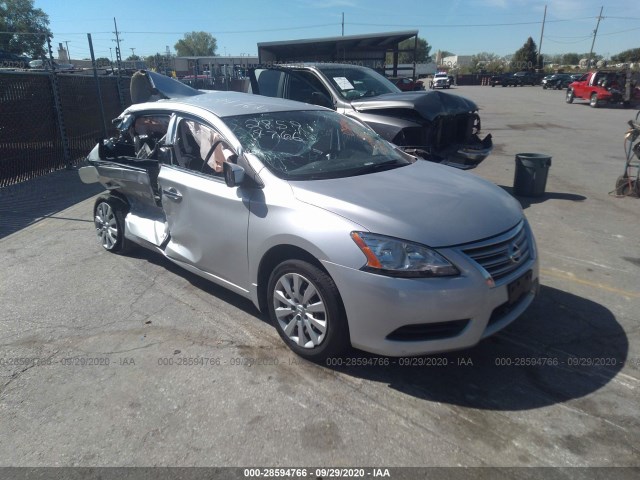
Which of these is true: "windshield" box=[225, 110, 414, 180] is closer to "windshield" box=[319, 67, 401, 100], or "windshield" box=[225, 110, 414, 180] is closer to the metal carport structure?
"windshield" box=[319, 67, 401, 100]

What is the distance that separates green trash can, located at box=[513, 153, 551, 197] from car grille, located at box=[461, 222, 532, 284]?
464cm

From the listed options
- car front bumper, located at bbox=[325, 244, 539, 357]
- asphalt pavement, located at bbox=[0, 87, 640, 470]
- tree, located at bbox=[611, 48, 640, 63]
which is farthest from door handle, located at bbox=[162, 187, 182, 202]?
tree, located at bbox=[611, 48, 640, 63]

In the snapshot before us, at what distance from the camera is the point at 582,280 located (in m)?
4.63

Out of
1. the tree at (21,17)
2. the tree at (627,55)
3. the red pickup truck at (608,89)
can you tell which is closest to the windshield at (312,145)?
the red pickup truck at (608,89)

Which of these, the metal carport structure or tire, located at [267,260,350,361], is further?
the metal carport structure

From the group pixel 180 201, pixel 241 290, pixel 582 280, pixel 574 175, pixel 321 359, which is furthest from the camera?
pixel 574 175

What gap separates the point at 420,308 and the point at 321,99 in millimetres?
5517

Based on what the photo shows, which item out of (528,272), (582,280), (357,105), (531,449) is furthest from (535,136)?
(531,449)

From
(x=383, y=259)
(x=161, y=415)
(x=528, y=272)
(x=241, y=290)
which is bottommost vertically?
(x=161, y=415)

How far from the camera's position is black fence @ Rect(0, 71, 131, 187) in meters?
9.10

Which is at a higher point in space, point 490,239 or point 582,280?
point 490,239

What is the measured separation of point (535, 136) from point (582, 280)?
12044mm

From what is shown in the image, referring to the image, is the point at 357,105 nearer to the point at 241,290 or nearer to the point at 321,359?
the point at 241,290

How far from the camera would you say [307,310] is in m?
3.23
